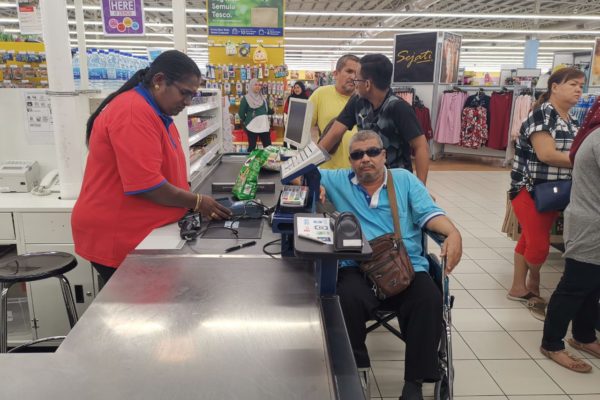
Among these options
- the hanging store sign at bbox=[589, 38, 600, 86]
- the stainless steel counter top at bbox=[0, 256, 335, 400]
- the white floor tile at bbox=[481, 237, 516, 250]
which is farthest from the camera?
the hanging store sign at bbox=[589, 38, 600, 86]

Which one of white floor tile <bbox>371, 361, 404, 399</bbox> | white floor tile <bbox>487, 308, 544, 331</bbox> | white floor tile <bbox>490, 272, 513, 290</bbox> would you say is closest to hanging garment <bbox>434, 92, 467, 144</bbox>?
white floor tile <bbox>490, 272, 513, 290</bbox>

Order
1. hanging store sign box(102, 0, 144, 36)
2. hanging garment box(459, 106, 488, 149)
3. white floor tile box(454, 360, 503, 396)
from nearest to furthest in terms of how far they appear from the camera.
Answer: white floor tile box(454, 360, 503, 396) < hanging store sign box(102, 0, 144, 36) < hanging garment box(459, 106, 488, 149)

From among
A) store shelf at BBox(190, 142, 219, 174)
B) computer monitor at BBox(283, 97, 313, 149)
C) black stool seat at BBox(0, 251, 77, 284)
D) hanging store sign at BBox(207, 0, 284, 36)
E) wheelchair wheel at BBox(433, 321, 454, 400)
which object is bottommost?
wheelchair wheel at BBox(433, 321, 454, 400)

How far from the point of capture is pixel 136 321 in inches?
51.3

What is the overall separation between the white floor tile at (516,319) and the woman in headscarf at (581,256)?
0.32 meters

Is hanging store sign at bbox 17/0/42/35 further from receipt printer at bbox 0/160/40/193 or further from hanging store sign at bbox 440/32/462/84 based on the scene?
hanging store sign at bbox 440/32/462/84

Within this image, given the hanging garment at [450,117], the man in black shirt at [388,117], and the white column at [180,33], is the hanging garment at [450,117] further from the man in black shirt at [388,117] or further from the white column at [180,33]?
the white column at [180,33]

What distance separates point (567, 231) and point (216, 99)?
12.1 ft

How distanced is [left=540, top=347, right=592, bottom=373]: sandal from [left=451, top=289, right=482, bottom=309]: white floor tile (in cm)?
73

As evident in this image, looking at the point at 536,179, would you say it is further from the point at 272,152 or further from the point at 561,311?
the point at 272,152

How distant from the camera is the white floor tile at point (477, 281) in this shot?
12.7ft

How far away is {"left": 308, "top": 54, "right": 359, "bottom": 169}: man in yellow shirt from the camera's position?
3668 mm

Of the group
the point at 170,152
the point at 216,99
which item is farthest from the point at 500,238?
the point at 170,152

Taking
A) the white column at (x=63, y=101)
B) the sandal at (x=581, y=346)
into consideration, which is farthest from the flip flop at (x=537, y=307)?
the white column at (x=63, y=101)
